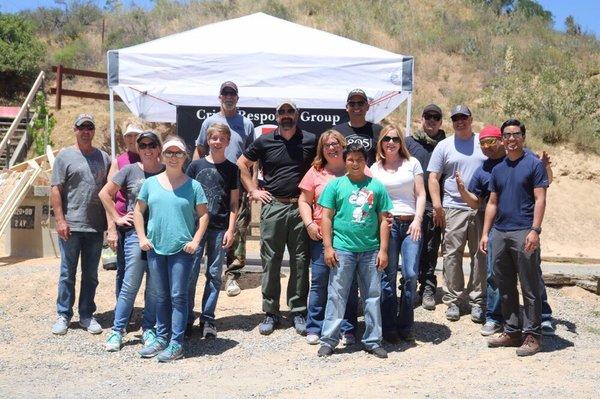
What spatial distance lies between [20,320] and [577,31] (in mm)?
27842

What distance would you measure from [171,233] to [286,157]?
50.3 inches

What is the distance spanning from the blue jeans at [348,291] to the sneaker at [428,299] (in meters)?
1.27

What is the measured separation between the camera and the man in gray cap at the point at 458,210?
6.96 meters

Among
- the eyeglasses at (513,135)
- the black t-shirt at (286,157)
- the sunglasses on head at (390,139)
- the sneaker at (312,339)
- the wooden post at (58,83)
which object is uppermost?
Result: the wooden post at (58,83)

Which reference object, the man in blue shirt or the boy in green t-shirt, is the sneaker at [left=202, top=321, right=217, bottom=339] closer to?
the boy in green t-shirt

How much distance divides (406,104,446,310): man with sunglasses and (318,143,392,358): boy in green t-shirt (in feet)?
3.84

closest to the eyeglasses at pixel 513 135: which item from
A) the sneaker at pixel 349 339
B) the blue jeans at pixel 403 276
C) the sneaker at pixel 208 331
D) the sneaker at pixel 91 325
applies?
the blue jeans at pixel 403 276

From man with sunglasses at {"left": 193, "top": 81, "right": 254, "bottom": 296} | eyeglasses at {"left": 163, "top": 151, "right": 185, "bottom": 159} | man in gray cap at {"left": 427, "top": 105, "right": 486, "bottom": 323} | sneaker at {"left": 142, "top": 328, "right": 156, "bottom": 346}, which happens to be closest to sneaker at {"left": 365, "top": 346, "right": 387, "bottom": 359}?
man in gray cap at {"left": 427, "top": 105, "right": 486, "bottom": 323}

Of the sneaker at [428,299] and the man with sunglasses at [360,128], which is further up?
the man with sunglasses at [360,128]

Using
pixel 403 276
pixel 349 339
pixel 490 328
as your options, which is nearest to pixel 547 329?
pixel 490 328

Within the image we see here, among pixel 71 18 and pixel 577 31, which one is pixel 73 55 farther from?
pixel 577 31

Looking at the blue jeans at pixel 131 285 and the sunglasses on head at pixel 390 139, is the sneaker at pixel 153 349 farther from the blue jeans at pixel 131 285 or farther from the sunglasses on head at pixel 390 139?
the sunglasses on head at pixel 390 139

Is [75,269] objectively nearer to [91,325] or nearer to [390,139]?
[91,325]

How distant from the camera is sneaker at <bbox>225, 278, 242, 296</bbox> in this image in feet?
25.8
